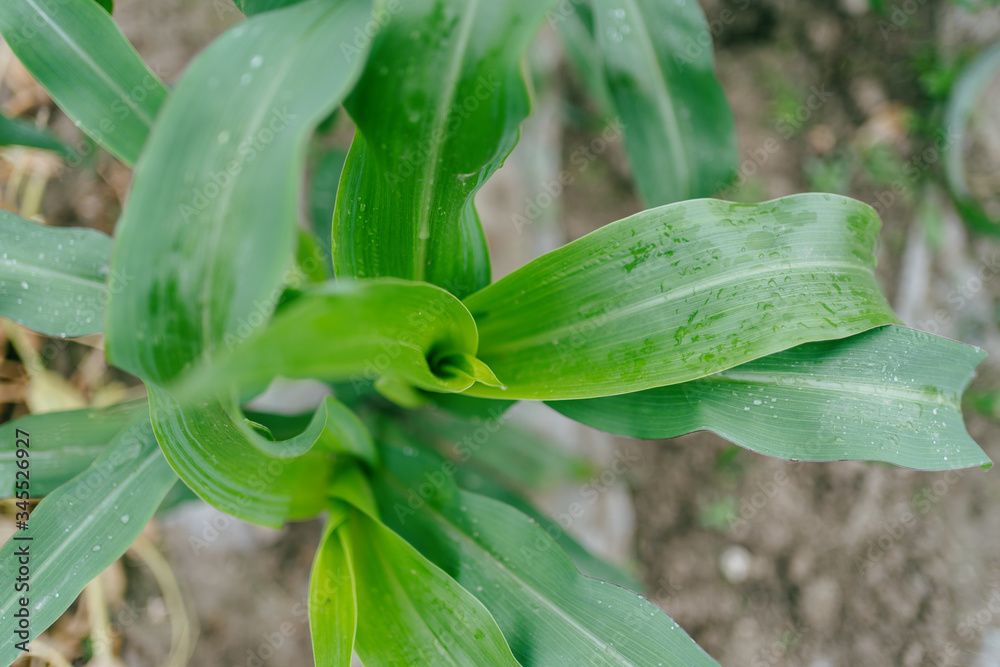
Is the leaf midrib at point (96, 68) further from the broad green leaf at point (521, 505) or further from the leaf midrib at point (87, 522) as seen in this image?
the broad green leaf at point (521, 505)

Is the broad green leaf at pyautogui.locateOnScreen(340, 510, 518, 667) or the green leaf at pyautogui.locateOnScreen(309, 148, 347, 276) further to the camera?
the green leaf at pyautogui.locateOnScreen(309, 148, 347, 276)

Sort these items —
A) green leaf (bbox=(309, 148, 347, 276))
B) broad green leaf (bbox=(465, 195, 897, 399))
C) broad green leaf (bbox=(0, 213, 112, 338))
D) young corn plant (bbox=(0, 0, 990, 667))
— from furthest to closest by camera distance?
green leaf (bbox=(309, 148, 347, 276)) → broad green leaf (bbox=(0, 213, 112, 338)) → broad green leaf (bbox=(465, 195, 897, 399)) → young corn plant (bbox=(0, 0, 990, 667))

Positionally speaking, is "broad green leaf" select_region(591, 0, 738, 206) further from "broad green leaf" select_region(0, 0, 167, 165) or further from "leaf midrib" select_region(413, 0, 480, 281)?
"broad green leaf" select_region(0, 0, 167, 165)

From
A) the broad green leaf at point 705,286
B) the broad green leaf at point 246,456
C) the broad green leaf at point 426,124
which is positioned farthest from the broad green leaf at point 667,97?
the broad green leaf at point 246,456

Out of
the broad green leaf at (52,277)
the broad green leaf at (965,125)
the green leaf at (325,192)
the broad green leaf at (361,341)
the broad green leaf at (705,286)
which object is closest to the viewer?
the broad green leaf at (361,341)

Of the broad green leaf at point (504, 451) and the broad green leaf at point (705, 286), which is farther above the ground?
the broad green leaf at point (705, 286)

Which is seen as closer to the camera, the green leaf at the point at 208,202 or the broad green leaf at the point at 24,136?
the green leaf at the point at 208,202

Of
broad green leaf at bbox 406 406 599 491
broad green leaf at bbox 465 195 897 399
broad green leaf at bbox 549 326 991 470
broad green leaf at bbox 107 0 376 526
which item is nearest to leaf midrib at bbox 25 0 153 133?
broad green leaf at bbox 107 0 376 526

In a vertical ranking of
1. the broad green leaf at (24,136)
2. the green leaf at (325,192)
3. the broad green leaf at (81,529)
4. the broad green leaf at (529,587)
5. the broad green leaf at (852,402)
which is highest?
the broad green leaf at (24,136)
